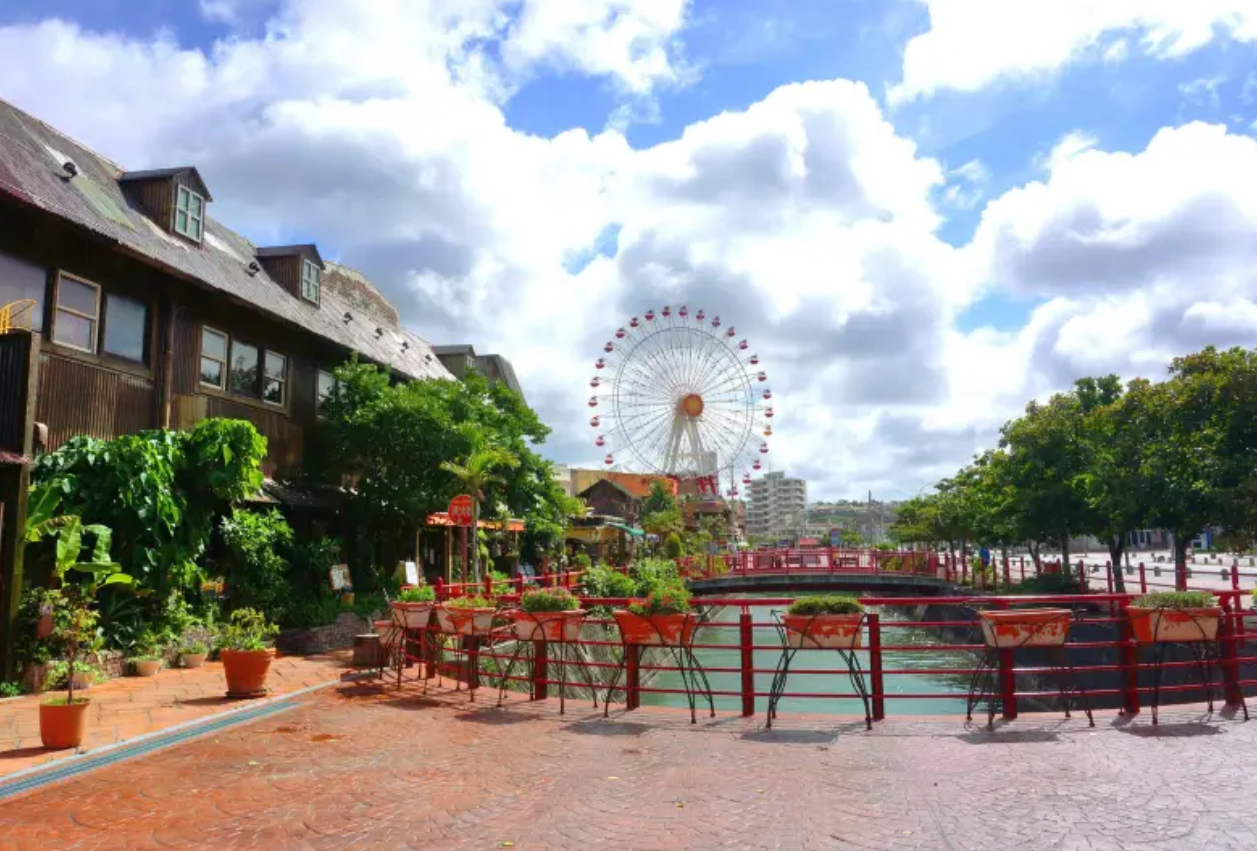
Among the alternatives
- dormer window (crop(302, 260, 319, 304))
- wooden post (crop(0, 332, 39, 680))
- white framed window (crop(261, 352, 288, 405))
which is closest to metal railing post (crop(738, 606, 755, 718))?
wooden post (crop(0, 332, 39, 680))

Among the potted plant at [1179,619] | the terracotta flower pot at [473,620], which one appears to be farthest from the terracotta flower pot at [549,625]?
the potted plant at [1179,619]

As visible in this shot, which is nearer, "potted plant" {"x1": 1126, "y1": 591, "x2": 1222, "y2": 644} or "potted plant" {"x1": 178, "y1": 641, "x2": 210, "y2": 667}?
"potted plant" {"x1": 1126, "y1": 591, "x2": 1222, "y2": 644}

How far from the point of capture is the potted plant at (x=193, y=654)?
1261cm

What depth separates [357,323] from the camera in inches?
958

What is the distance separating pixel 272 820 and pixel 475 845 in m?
1.50

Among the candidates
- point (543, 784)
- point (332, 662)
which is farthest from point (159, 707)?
point (543, 784)

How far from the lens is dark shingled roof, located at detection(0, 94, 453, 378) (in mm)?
12521

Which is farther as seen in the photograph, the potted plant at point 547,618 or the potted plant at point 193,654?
the potted plant at point 193,654

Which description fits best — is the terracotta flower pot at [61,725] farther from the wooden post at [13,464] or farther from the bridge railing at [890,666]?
the bridge railing at [890,666]

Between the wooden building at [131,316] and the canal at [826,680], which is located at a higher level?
the wooden building at [131,316]

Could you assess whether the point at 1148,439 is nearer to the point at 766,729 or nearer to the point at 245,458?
the point at 766,729

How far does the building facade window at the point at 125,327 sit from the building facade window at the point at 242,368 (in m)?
1.40

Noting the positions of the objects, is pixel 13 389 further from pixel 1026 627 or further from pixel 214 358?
pixel 1026 627

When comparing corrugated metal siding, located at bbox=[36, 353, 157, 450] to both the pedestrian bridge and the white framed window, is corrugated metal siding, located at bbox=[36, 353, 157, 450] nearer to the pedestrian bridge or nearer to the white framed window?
the white framed window
